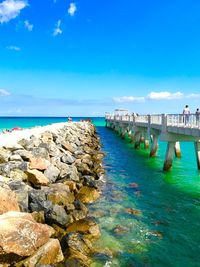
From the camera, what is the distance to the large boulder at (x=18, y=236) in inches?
264

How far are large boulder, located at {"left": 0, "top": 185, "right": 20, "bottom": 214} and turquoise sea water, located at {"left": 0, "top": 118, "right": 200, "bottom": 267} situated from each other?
239 centimetres

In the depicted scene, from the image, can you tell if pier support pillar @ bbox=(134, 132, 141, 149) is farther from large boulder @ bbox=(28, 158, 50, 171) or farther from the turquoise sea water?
large boulder @ bbox=(28, 158, 50, 171)

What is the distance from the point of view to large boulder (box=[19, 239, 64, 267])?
6.89m

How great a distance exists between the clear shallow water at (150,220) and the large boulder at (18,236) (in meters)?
1.53

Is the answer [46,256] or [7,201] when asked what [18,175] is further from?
[46,256]

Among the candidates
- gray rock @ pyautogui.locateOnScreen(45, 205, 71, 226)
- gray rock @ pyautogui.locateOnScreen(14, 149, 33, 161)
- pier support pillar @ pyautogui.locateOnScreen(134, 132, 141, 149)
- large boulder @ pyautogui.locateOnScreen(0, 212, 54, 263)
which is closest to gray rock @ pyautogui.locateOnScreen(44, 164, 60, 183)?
gray rock @ pyautogui.locateOnScreen(14, 149, 33, 161)

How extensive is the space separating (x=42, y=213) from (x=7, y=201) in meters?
1.27

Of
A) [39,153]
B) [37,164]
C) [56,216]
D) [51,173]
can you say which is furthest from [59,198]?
[39,153]

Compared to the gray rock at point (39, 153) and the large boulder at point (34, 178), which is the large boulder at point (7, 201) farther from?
the gray rock at point (39, 153)

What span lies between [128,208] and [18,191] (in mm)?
4366

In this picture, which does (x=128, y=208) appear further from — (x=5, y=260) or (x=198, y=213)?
(x=5, y=260)

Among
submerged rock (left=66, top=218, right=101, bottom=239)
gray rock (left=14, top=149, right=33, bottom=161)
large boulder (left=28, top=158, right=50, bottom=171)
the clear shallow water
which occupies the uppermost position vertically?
gray rock (left=14, top=149, right=33, bottom=161)

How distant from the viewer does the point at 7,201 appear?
8.24 metres

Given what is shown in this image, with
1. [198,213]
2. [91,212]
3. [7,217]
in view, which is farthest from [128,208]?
[7,217]
